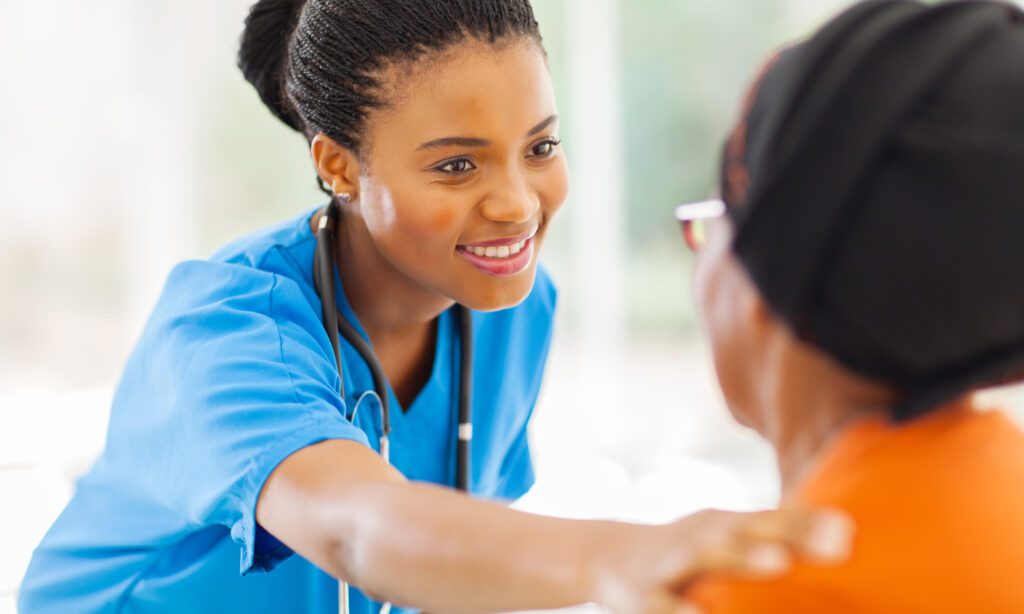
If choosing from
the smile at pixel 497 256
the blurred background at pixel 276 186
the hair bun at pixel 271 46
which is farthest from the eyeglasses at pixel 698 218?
the blurred background at pixel 276 186

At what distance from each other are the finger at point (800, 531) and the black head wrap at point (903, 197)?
0.42 feet

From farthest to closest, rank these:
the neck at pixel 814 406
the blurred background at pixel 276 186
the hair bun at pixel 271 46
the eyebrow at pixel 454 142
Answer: the blurred background at pixel 276 186, the hair bun at pixel 271 46, the eyebrow at pixel 454 142, the neck at pixel 814 406

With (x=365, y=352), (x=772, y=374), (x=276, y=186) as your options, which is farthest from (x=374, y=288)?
(x=276, y=186)

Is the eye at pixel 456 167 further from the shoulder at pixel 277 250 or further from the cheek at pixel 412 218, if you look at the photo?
the shoulder at pixel 277 250

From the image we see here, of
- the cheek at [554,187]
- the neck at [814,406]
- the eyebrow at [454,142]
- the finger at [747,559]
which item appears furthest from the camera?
the cheek at [554,187]

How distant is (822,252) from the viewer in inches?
25.7

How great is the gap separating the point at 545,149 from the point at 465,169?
0.40 ft

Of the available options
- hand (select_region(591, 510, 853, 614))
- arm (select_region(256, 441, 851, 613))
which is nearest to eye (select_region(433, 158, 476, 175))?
arm (select_region(256, 441, 851, 613))

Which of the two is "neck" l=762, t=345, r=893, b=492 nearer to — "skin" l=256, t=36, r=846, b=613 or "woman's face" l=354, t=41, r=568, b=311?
"skin" l=256, t=36, r=846, b=613

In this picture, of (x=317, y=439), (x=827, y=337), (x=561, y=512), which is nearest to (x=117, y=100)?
(x=561, y=512)

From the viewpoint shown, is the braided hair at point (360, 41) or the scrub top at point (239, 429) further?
the braided hair at point (360, 41)

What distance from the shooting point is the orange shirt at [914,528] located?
651 millimetres

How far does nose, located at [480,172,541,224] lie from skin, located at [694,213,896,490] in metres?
0.53

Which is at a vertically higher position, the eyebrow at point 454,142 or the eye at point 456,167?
the eyebrow at point 454,142
